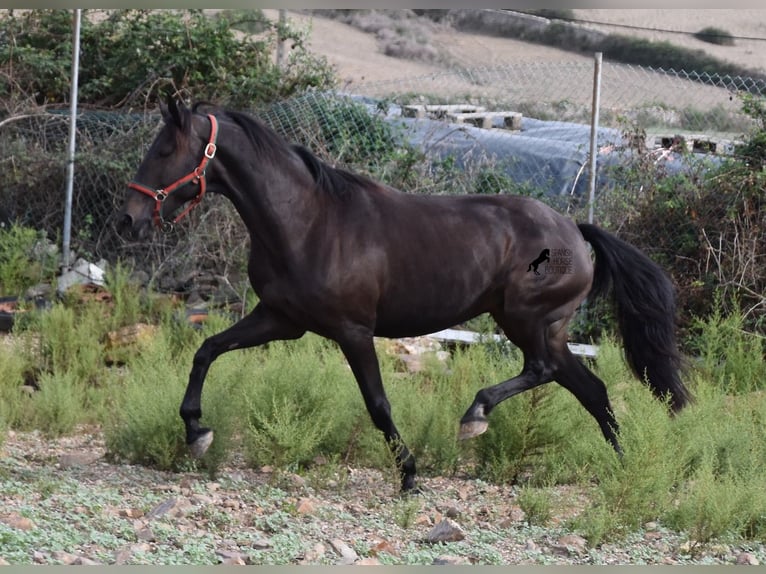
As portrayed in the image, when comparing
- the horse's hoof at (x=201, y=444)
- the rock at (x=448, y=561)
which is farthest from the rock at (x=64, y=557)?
the horse's hoof at (x=201, y=444)

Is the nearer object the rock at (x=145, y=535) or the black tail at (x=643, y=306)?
the rock at (x=145, y=535)

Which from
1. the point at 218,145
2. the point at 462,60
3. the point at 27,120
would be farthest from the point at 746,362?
the point at 462,60

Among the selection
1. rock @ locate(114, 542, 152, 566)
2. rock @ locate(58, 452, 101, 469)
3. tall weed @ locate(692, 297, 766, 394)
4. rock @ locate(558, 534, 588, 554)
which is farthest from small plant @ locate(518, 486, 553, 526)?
tall weed @ locate(692, 297, 766, 394)

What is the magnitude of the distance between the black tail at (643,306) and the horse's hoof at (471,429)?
51.5 inches

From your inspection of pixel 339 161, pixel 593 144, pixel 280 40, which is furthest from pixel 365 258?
pixel 280 40

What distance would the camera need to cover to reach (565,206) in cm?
1043

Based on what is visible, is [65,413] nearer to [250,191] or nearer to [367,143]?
[250,191]

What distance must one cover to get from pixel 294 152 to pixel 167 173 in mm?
751

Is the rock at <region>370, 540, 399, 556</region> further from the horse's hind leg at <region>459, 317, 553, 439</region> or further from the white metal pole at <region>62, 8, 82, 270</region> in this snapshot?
the white metal pole at <region>62, 8, 82, 270</region>

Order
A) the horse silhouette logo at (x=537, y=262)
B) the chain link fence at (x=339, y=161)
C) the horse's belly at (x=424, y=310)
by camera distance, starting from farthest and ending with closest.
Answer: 1. the chain link fence at (x=339, y=161)
2. the horse silhouette logo at (x=537, y=262)
3. the horse's belly at (x=424, y=310)

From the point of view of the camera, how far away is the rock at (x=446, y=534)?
5.21 metres

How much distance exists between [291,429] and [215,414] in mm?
551

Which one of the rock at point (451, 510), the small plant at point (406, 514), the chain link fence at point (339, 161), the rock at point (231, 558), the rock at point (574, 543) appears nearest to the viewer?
the rock at point (231, 558)

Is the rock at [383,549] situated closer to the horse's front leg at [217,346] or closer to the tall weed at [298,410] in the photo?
the tall weed at [298,410]
